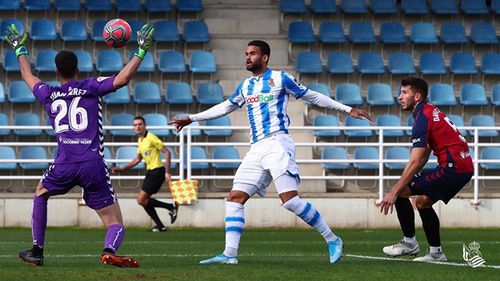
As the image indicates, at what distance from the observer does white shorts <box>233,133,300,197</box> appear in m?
9.48

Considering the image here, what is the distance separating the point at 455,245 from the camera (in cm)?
1368

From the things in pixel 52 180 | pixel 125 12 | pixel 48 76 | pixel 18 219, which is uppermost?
pixel 125 12

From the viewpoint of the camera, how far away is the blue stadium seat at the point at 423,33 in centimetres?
2330

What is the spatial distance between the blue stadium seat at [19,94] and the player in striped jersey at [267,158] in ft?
39.1

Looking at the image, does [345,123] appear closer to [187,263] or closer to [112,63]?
[112,63]

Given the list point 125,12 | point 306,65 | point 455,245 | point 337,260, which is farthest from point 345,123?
point 337,260

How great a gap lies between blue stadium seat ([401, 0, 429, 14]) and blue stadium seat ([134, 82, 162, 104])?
681 cm

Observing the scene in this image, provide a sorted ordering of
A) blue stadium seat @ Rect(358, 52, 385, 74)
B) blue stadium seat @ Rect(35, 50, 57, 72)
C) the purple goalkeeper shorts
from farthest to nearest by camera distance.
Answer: blue stadium seat @ Rect(358, 52, 385, 74)
blue stadium seat @ Rect(35, 50, 57, 72)
the purple goalkeeper shorts

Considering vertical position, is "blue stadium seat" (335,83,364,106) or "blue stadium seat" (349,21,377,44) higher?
"blue stadium seat" (349,21,377,44)

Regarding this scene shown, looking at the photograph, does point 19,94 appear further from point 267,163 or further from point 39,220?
point 267,163

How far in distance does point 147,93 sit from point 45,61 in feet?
8.04

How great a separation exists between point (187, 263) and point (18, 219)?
919cm

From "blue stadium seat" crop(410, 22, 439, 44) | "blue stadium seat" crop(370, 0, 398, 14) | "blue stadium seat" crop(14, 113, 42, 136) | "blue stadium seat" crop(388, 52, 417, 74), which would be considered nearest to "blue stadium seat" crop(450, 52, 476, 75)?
"blue stadium seat" crop(410, 22, 439, 44)

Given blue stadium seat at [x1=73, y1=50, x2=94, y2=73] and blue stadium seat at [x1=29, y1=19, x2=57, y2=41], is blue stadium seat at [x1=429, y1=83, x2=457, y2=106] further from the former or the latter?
blue stadium seat at [x1=29, y1=19, x2=57, y2=41]
